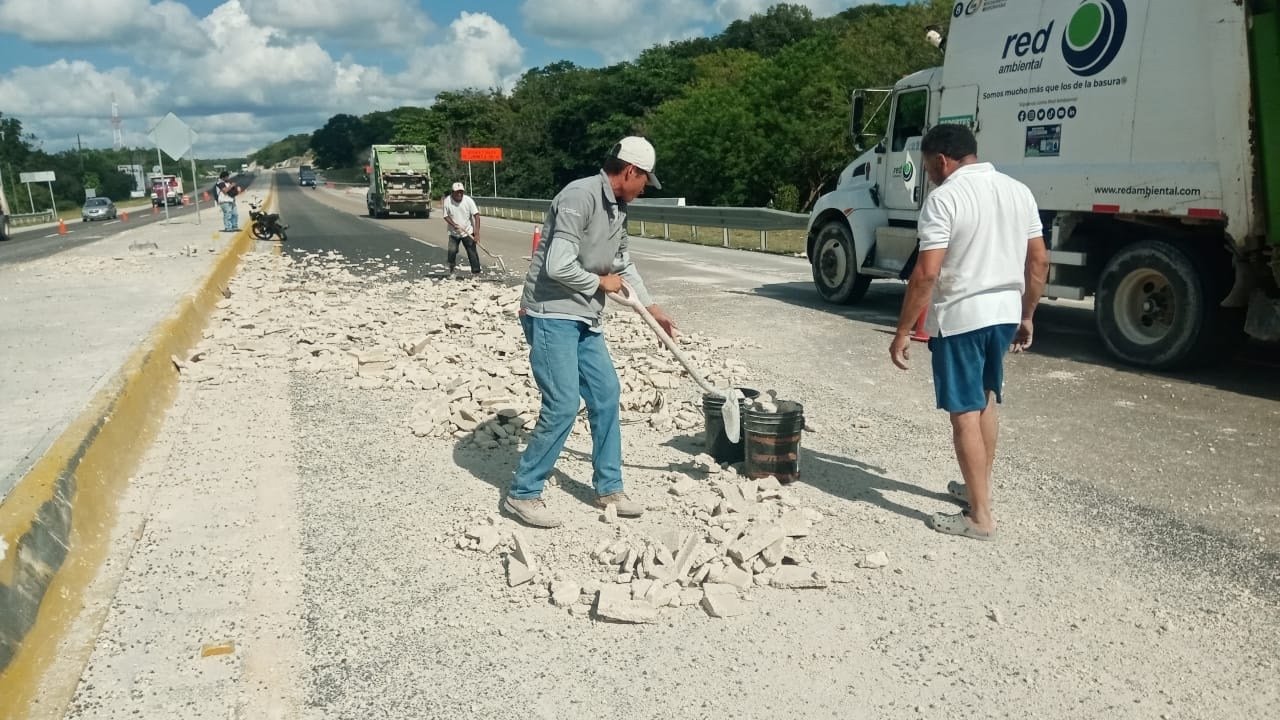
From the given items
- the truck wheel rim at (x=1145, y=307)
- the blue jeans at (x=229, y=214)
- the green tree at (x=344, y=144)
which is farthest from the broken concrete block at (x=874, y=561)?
the green tree at (x=344, y=144)

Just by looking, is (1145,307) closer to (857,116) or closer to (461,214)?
(857,116)

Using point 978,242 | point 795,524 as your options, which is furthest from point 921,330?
point 795,524

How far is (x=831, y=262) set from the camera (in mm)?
12109

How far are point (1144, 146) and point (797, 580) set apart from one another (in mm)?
6129

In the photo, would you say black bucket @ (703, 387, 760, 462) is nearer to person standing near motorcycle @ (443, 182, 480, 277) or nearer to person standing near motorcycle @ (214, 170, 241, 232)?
person standing near motorcycle @ (443, 182, 480, 277)

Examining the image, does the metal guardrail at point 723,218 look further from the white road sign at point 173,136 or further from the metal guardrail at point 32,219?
the metal guardrail at point 32,219

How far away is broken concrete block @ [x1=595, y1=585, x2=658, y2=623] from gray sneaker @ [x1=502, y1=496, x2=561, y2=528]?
2.76ft

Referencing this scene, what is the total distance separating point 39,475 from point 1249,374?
28.5 feet

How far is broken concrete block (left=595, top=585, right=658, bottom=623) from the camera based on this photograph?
362 cm

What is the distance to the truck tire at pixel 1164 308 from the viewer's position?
760cm

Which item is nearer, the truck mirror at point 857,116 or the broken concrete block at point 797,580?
the broken concrete block at point 797,580

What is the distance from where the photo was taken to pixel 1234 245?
7.27 metres

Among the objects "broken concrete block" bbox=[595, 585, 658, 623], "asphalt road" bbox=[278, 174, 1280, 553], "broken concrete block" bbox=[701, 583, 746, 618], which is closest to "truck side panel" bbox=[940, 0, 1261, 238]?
"asphalt road" bbox=[278, 174, 1280, 553]

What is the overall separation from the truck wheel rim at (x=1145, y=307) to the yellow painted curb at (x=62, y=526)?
25.9 feet
